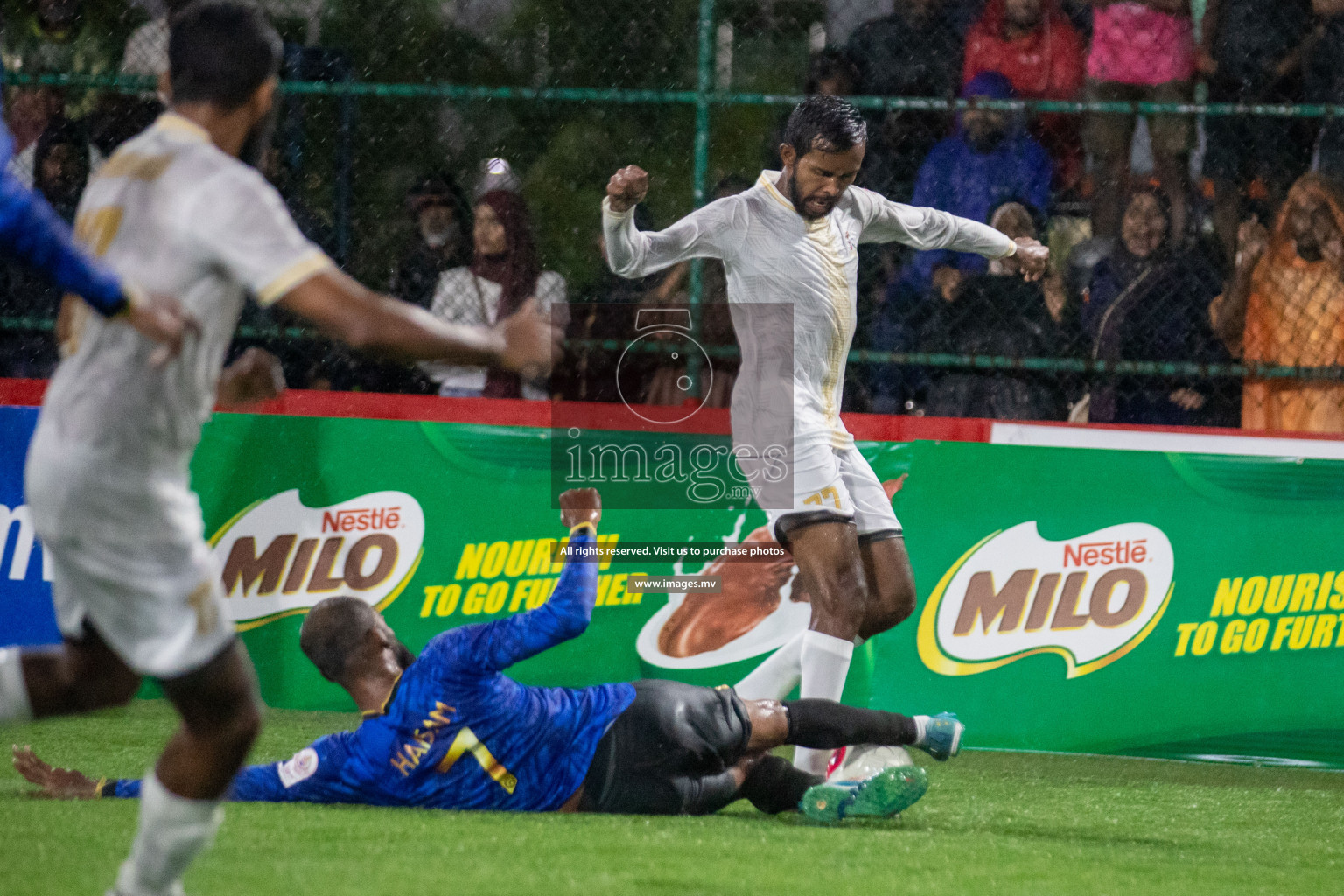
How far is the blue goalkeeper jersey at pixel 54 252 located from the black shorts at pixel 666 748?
237cm

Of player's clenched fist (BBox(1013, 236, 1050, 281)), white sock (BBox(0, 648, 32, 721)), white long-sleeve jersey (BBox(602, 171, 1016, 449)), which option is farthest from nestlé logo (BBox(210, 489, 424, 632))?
white sock (BBox(0, 648, 32, 721))

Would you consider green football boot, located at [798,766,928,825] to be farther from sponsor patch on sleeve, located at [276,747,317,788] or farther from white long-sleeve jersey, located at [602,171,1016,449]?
sponsor patch on sleeve, located at [276,747,317,788]

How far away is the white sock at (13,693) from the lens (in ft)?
10.9

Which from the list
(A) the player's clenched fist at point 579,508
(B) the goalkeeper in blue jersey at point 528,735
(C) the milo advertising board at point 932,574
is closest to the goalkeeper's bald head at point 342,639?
(B) the goalkeeper in blue jersey at point 528,735

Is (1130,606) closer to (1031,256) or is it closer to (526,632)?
(1031,256)

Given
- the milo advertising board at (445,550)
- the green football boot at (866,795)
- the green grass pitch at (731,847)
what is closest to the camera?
the green grass pitch at (731,847)

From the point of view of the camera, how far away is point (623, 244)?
17.8ft

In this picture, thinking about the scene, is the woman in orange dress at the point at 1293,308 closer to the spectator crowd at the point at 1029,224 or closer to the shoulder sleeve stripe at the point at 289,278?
the spectator crowd at the point at 1029,224

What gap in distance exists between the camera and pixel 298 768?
455cm

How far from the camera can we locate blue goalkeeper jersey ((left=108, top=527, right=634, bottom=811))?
14.6ft

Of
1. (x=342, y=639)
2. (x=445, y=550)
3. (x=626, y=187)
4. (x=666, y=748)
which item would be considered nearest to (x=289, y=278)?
(x=342, y=639)

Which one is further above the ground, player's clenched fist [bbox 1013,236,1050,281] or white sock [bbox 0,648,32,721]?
player's clenched fist [bbox 1013,236,1050,281]

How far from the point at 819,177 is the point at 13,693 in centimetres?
318

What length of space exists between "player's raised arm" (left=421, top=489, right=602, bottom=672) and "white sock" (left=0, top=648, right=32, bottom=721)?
1344mm
